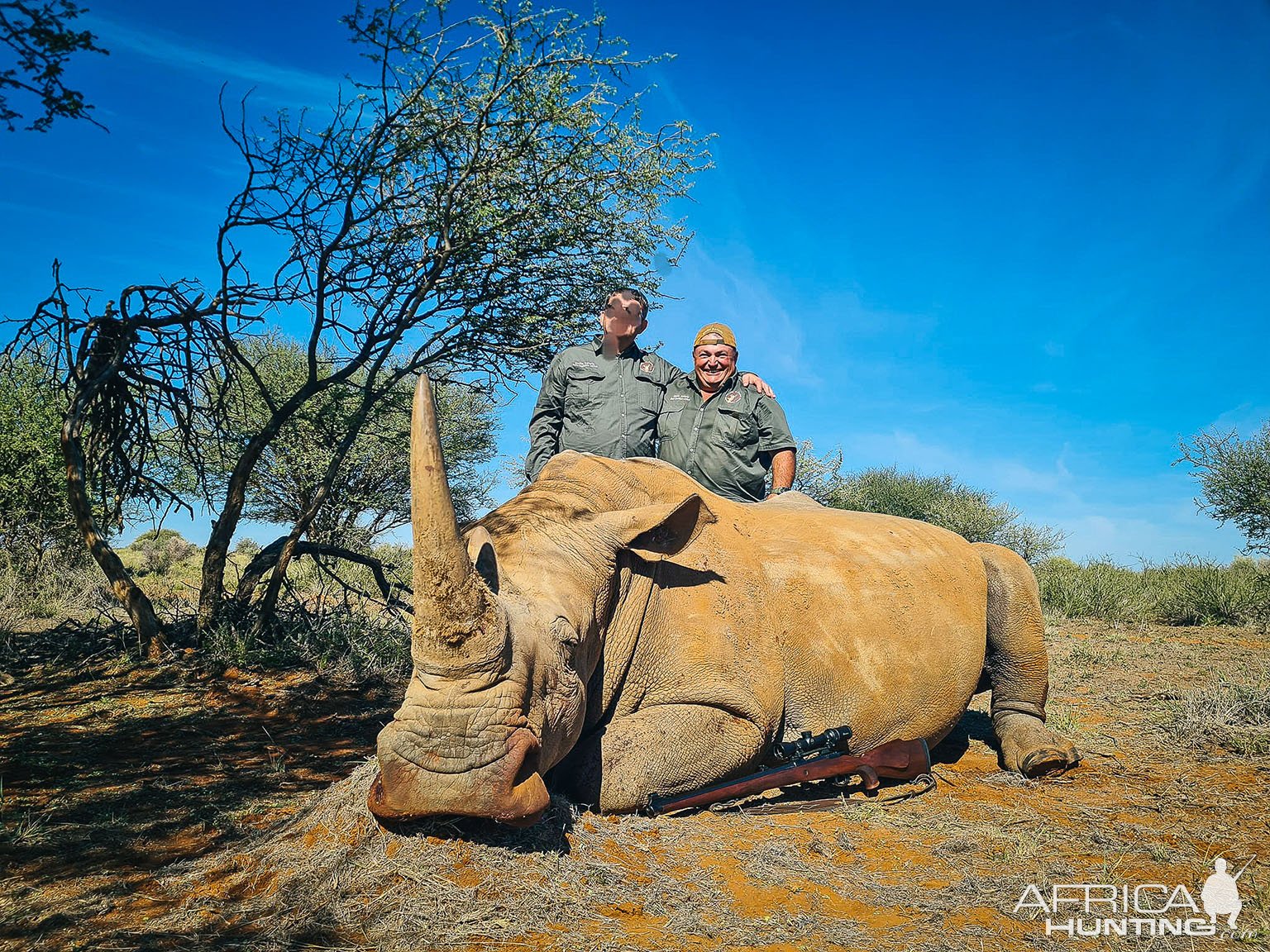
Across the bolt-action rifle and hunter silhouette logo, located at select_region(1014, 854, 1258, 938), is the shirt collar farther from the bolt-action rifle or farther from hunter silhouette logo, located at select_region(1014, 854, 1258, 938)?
hunter silhouette logo, located at select_region(1014, 854, 1258, 938)

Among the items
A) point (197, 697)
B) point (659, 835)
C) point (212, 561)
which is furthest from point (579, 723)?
point (212, 561)

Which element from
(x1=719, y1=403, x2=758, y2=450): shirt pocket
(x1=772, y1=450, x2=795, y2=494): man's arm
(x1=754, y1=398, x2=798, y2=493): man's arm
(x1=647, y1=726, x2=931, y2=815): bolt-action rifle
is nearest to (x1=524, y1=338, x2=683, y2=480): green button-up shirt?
(x1=719, y1=403, x2=758, y2=450): shirt pocket

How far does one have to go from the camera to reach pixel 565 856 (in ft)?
11.9

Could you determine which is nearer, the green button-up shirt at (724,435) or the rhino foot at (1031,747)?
the rhino foot at (1031,747)

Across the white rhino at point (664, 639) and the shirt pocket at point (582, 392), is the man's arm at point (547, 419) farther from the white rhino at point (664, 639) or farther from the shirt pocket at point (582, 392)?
the white rhino at point (664, 639)

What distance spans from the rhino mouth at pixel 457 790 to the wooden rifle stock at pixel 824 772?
1.27 metres

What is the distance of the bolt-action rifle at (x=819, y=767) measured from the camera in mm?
4402

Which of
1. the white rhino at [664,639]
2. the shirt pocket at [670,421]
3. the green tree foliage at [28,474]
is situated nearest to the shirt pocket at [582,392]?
the shirt pocket at [670,421]

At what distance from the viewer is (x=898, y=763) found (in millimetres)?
5020

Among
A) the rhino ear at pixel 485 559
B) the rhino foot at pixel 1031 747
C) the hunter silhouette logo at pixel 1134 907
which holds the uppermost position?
the rhino ear at pixel 485 559

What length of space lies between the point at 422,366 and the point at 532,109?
3047mm

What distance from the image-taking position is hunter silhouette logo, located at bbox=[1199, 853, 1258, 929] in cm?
347

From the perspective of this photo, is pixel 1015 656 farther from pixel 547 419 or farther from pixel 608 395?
pixel 547 419

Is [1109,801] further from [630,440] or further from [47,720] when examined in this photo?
[47,720]
